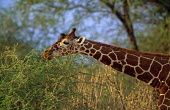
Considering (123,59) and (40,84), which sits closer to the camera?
(123,59)

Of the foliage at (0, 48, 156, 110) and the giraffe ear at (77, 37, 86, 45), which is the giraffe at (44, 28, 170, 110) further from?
the foliage at (0, 48, 156, 110)

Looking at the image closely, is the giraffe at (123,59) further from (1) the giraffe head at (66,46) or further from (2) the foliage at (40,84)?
(2) the foliage at (40,84)

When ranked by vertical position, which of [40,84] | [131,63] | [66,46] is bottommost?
[40,84]

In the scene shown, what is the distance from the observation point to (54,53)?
14.8 ft

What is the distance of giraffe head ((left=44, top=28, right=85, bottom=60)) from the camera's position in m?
4.46

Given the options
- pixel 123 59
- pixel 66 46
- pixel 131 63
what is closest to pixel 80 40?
pixel 66 46

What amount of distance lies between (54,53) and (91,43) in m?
0.53

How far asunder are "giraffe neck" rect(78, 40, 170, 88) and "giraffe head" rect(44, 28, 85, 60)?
8cm

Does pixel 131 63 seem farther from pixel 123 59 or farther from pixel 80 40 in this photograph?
pixel 80 40

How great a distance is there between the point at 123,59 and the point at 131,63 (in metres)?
0.12

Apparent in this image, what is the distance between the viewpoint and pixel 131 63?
14.5 ft

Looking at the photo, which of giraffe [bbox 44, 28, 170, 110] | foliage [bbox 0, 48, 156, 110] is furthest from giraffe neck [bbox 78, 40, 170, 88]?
foliage [bbox 0, 48, 156, 110]

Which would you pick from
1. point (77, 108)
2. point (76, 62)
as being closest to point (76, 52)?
point (76, 62)

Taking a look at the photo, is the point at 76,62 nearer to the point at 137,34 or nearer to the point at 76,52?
A: the point at 76,52
